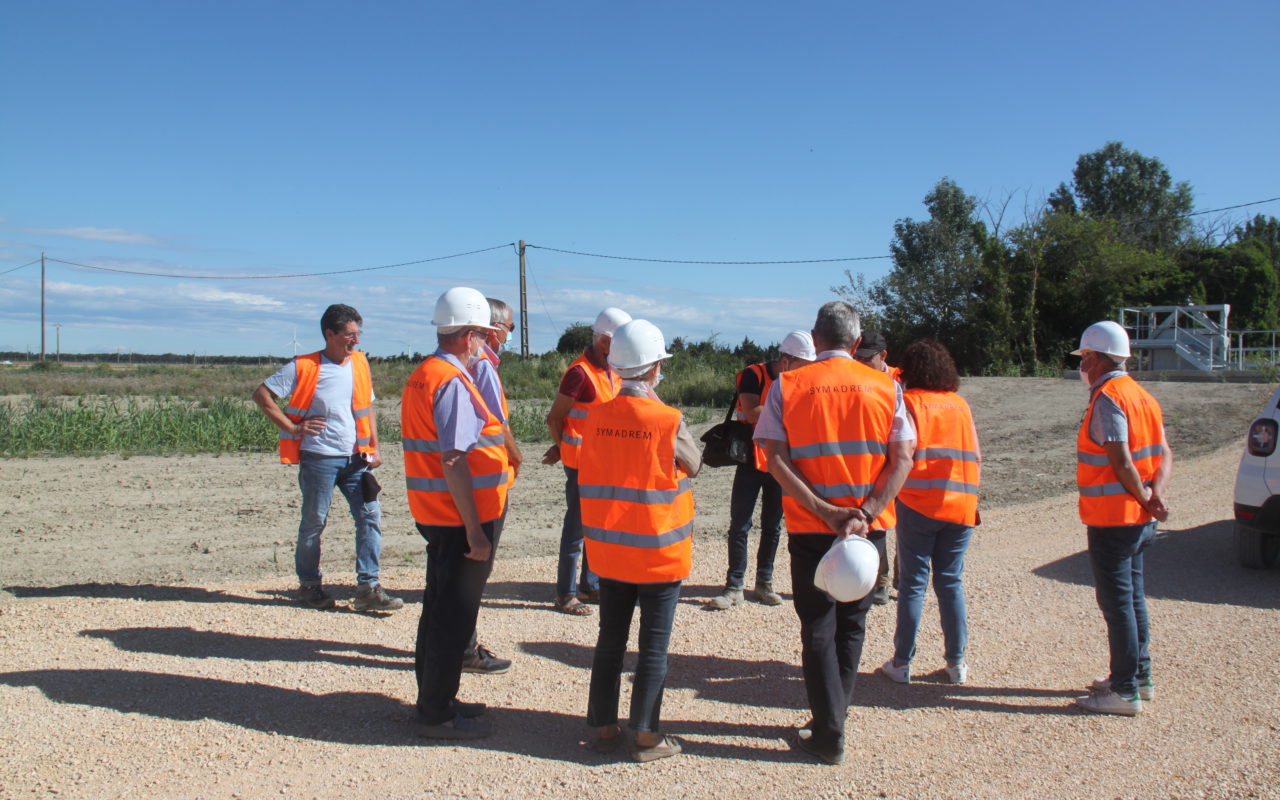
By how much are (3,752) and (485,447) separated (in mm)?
2395

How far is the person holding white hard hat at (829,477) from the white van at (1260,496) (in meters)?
4.49

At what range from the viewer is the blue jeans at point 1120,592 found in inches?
176

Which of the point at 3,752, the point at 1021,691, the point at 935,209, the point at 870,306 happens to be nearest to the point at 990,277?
the point at 870,306

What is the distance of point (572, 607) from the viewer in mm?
6273

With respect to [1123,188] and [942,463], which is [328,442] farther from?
[1123,188]

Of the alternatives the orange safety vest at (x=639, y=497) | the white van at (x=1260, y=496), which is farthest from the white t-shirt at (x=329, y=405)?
the white van at (x=1260, y=496)


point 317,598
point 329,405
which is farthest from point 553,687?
point 329,405

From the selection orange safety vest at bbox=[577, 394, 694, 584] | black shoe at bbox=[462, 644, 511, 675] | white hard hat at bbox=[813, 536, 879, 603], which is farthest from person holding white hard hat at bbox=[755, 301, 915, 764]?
black shoe at bbox=[462, 644, 511, 675]

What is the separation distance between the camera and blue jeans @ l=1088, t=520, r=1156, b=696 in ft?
14.6

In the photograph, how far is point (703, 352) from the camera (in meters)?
37.6

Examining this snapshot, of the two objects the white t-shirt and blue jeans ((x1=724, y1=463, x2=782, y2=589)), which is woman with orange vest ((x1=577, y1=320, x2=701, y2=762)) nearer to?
blue jeans ((x1=724, y1=463, x2=782, y2=589))

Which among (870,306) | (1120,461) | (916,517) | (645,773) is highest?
(870,306)

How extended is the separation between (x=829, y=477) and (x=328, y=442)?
141 inches

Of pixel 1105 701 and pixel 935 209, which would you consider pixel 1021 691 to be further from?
pixel 935 209
